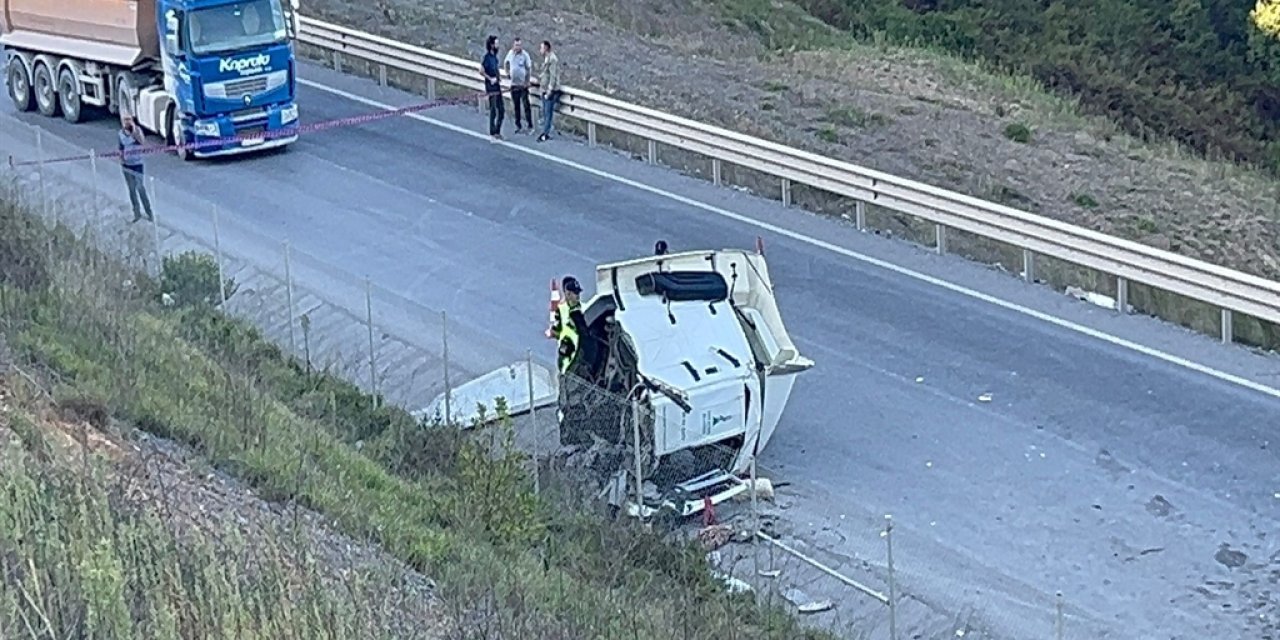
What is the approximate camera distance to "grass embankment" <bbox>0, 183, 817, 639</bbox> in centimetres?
1068

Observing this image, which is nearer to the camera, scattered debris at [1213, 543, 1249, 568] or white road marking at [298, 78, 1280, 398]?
scattered debris at [1213, 543, 1249, 568]

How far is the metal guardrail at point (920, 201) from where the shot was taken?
17594 millimetres

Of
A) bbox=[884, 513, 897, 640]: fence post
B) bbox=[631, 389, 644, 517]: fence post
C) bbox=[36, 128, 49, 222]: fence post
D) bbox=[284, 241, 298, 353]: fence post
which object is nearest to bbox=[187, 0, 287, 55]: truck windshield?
bbox=[36, 128, 49, 222]: fence post

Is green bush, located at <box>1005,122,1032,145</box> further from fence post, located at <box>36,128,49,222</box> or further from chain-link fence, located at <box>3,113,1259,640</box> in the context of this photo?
fence post, located at <box>36,128,49,222</box>

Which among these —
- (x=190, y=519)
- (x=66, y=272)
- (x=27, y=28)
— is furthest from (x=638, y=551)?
(x=27, y=28)

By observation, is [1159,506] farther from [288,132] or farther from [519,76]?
[288,132]

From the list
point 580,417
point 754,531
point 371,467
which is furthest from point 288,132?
point 754,531

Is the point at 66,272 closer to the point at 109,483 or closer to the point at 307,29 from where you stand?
the point at 109,483

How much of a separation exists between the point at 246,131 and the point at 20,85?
5421mm

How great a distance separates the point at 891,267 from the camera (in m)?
19.7

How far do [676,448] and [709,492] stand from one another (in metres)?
0.42

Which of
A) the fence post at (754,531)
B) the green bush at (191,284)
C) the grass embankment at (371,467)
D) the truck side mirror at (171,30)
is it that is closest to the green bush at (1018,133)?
the truck side mirror at (171,30)

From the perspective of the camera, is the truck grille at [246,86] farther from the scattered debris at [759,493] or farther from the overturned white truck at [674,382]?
the scattered debris at [759,493]

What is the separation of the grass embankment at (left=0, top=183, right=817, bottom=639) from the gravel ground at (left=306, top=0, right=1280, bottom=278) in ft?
39.4
